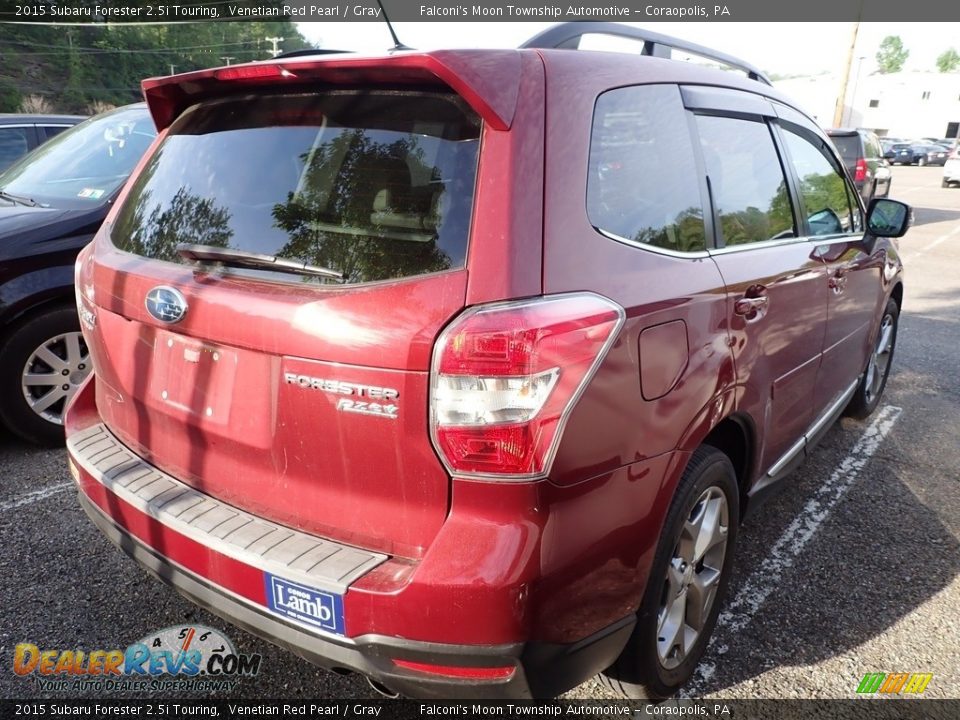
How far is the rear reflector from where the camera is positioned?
5.32ft

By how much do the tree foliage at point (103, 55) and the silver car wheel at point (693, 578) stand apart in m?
42.1

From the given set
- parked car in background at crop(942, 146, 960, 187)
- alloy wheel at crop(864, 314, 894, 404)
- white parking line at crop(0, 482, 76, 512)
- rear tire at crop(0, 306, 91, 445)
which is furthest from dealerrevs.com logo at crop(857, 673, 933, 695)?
parked car in background at crop(942, 146, 960, 187)

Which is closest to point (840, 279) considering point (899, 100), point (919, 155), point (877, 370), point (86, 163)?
point (877, 370)

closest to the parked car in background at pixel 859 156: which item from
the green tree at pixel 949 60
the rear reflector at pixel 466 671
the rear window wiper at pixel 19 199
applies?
the rear window wiper at pixel 19 199

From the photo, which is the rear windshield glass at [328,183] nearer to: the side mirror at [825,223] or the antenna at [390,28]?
the antenna at [390,28]

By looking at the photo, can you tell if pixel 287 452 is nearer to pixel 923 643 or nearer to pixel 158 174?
pixel 158 174

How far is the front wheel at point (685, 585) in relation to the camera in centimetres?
198

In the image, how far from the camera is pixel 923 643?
2.60 meters

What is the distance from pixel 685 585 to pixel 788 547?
4.06 feet

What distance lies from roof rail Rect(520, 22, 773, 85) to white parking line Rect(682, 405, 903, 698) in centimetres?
204

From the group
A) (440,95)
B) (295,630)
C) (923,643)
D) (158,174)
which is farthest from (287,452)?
(923,643)

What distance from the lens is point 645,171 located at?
2.03 metres

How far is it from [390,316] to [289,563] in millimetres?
642

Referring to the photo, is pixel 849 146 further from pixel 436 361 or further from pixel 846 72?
pixel 436 361
